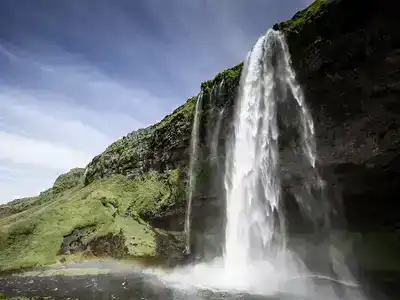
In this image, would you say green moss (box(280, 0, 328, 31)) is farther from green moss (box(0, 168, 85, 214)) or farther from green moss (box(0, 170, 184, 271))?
green moss (box(0, 168, 85, 214))

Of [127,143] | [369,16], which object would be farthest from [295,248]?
[127,143]

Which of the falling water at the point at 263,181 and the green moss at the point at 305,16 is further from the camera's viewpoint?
the falling water at the point at 263,181

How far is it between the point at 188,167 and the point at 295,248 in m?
16.0

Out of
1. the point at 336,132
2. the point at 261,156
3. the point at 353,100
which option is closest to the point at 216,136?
the point at 261,156

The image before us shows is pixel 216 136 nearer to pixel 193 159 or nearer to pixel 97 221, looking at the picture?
pixel 193 159

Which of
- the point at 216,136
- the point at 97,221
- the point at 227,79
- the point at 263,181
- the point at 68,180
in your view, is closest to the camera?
the point at 263,181

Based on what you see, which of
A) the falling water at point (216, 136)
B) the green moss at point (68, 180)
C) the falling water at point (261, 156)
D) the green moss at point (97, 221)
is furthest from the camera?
the green moss at point (68, 180)

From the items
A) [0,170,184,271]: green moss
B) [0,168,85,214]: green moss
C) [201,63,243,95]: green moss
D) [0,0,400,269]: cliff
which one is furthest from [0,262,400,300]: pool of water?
[0,168,85,214]: green moss

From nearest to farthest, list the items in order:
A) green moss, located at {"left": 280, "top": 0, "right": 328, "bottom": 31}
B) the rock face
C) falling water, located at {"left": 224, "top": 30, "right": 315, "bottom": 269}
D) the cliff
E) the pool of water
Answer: the pool of water
the rock face
the cliff
green moss, located at {"left": 280, "top": 0, "right": 328, "bottom": 31}
falling water, located at {"left": 224, "top": 30, "right": 315, "bottom": 269}

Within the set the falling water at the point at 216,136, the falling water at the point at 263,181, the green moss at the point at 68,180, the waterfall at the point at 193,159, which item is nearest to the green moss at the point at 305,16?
the falling water at the point at 263,181

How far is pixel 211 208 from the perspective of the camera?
1419 inches

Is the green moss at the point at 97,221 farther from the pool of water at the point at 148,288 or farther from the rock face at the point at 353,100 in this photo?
the rock face at the point at 353,100

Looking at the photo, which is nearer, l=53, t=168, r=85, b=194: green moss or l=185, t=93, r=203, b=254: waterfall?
l=185, t=93, r=203, b=254: waterfall

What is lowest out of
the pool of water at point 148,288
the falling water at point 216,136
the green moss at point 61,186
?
the pool of water at point 148,288
